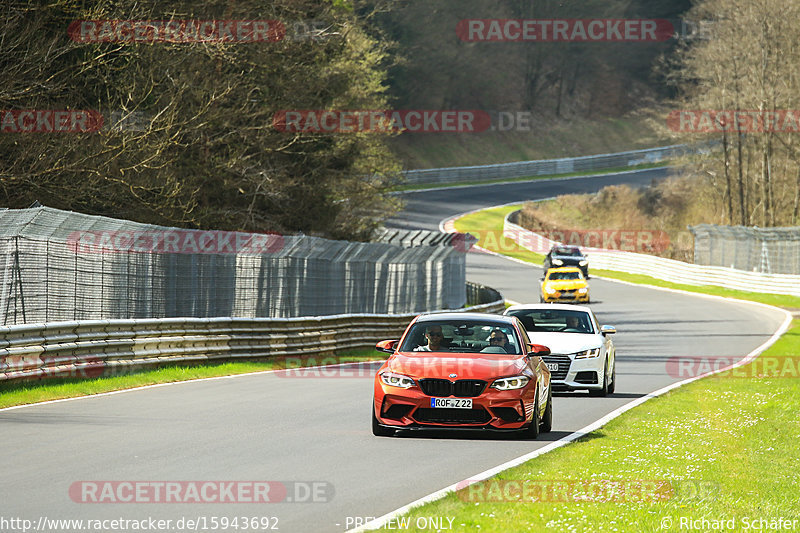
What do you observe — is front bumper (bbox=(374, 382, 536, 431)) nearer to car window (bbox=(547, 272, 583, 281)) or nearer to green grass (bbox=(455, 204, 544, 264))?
car window (bbox=(547, 272, 583, 281))

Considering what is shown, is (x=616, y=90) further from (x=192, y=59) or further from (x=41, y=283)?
(x=41, y=283)

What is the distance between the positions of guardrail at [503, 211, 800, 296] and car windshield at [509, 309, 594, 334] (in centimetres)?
3292

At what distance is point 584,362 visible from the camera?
18.7 m

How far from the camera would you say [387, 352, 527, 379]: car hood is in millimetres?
13242

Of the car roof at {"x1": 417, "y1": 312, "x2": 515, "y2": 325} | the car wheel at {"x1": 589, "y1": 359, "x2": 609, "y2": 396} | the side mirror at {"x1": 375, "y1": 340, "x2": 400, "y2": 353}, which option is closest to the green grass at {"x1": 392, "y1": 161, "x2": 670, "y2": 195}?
the car wheel at {"x1": 589, "y1": 359, "x2": 609, "y2": 396}

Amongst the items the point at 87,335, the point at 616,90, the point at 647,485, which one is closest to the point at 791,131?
the point at 87,335

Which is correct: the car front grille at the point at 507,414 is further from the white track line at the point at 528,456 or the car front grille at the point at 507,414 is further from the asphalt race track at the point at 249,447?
the white track line at the point at 528,456

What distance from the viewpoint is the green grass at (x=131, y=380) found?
672 inches

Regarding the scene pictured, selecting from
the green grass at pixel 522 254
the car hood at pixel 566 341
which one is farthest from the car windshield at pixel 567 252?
the car hood at pixel 566 341

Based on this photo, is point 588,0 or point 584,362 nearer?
point 584,362

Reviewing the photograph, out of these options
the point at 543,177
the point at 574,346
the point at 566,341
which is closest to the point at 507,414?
the point at 574,346

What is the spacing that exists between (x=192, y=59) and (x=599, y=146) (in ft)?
285

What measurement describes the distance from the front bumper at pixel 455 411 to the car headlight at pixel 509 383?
0.05 m

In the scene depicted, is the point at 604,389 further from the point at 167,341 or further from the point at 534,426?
the point at 167,341
